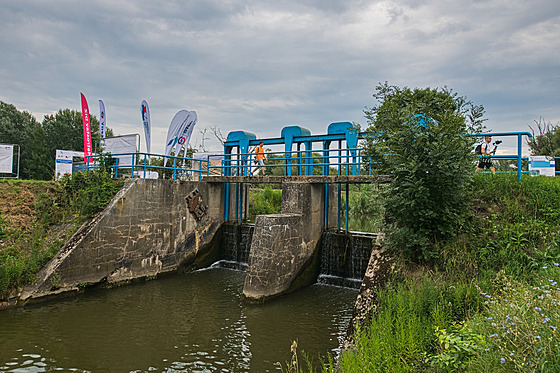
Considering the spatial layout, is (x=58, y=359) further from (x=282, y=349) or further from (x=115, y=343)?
(x=282, y=349)

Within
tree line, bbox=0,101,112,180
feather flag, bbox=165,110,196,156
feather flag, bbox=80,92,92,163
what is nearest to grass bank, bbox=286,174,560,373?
feather flag, bbox=165,110,196,156

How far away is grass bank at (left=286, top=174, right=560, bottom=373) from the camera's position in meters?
3.50

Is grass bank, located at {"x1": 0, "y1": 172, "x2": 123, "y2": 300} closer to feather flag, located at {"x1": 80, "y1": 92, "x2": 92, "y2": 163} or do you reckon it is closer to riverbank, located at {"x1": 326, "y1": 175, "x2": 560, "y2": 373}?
feather flag, located at {"x1": 80, "y1": 92, "x2": 92, "y2": 163}

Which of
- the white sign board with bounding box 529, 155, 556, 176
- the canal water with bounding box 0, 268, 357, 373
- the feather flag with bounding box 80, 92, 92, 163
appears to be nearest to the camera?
the canal water with bounding box 0, 268, 357, 373

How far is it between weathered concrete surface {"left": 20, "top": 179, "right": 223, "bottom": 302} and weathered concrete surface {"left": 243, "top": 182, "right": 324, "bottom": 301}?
443 cm

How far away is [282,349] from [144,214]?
778 centimetres

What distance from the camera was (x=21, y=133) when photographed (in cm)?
4006

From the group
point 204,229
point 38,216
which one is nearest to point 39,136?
point 38,216

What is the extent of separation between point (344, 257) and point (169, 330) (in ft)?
22.1

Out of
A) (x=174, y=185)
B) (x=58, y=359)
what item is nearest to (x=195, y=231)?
(x=174, y=185)

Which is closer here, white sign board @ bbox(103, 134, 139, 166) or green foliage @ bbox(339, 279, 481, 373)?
green foliage @ bbox(339, 279, 481, 373)

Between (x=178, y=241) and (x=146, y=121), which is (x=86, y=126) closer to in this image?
(x=146, y=121)

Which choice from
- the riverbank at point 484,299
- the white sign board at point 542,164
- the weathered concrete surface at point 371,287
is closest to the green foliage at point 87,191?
the weathered concrete surface at point 371,287

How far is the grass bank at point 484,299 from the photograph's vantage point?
350 cm
